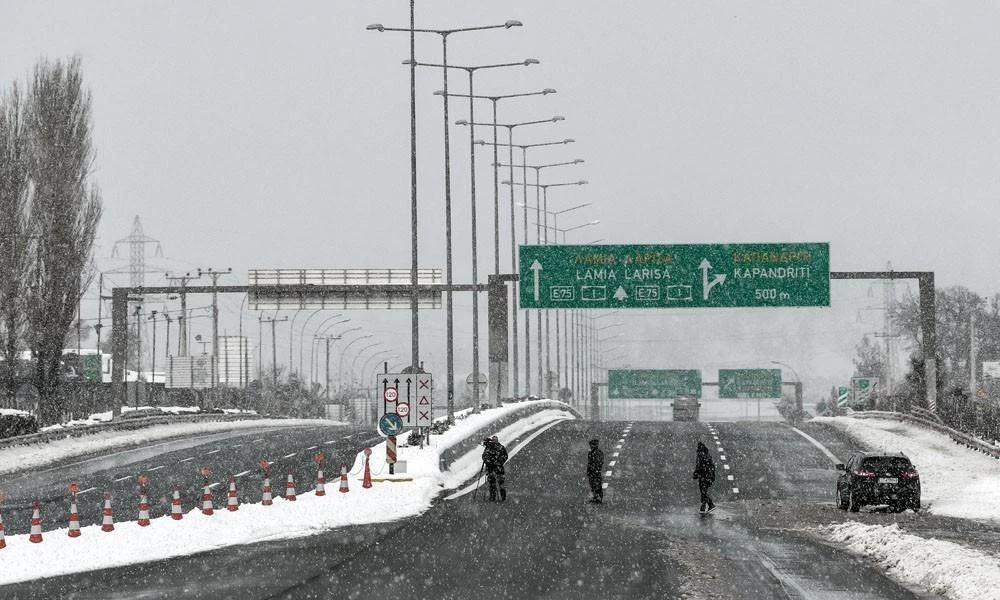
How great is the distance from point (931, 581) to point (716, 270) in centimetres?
3461

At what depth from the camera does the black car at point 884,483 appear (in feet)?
102

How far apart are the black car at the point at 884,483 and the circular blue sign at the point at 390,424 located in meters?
10.0

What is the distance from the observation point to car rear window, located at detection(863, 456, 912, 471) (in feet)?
103

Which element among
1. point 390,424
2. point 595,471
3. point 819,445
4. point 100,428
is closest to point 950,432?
point 819,445

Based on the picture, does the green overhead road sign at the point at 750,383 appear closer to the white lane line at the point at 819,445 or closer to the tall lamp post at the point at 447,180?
the white lane line at the point at 819,445

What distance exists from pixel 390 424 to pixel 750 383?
371 feet

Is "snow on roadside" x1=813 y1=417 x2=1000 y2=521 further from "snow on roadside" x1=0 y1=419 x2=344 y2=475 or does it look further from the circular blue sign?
"snow on roadside" x1=0 y1=419 x2=344 y2=475

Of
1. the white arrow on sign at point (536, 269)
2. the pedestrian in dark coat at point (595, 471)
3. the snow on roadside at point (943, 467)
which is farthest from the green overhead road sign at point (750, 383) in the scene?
the pedestrian in dark coat at point (595, 471)

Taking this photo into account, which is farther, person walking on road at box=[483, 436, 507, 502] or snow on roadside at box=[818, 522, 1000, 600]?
person walking on road at box=[483, 436, 507, 502]

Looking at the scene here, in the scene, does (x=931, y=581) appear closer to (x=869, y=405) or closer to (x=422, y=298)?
(x=422, y=298)

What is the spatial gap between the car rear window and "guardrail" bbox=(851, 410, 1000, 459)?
13.8 meters

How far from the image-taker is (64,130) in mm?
61031

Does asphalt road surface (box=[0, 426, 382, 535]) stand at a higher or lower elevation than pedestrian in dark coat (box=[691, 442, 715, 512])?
lower

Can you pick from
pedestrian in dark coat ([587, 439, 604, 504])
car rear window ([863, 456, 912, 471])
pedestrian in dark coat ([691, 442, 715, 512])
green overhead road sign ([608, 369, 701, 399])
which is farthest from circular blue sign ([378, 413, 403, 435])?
green overhead road sign ([608, 369, 701, 399])
